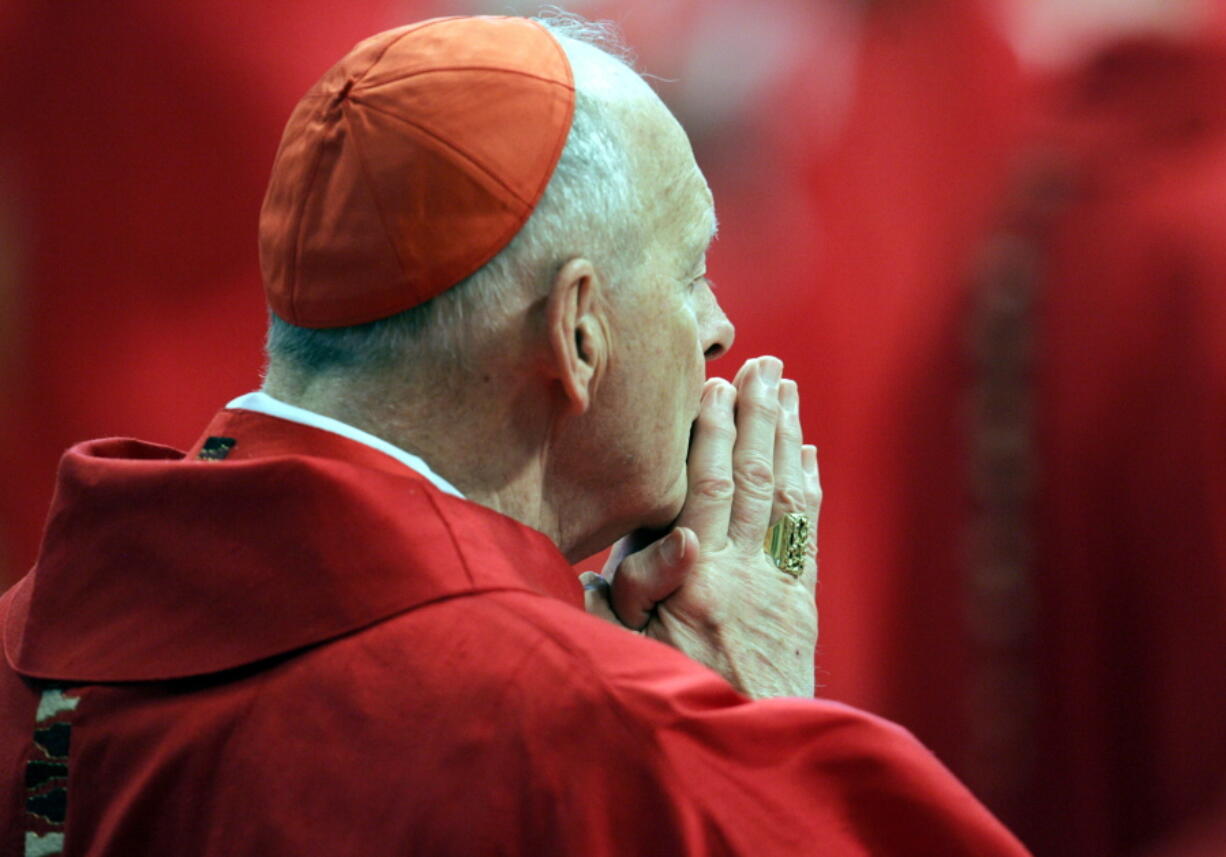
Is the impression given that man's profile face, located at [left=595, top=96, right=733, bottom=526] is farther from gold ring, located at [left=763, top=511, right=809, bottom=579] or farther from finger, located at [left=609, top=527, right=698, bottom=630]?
gold ring, located at [left=763, top=511, right=809, bottom=579]

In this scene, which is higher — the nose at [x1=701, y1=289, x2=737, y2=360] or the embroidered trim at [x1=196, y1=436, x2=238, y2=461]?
the nose at [x1=701, y1=289, x2=737, y2=360]

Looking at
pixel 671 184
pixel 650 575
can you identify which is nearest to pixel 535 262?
pixel 671 184

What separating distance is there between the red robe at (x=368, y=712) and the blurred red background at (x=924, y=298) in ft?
5.08

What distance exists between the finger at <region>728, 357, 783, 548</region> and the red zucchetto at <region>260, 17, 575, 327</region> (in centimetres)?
45

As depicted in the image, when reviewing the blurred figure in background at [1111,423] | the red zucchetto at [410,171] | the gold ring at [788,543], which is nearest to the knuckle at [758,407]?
the gold ring at [788,543]

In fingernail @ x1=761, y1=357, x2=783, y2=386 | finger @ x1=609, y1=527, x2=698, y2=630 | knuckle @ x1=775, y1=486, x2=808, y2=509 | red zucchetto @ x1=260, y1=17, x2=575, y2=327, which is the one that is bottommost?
finger @ x1=609, y1=527, x2=698, y2=630

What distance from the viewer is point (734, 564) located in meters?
1.59

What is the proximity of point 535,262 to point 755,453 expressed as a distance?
446 mm

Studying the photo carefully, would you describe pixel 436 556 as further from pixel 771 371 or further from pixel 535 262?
pixel 771 371

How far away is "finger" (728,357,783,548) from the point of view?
1618 millimetres

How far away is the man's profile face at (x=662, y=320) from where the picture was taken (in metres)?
1.38

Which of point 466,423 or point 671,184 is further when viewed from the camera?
point 671,184

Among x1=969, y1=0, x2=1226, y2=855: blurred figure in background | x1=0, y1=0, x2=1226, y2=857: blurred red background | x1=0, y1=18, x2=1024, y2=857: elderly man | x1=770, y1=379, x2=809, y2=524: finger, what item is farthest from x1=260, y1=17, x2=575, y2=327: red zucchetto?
Result: x1=969, y1=0, x2=1226, y2=855: blurred figure in background

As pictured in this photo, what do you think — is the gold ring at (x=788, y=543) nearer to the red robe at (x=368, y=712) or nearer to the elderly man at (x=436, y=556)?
the elderly man at (x=436, y=556)
